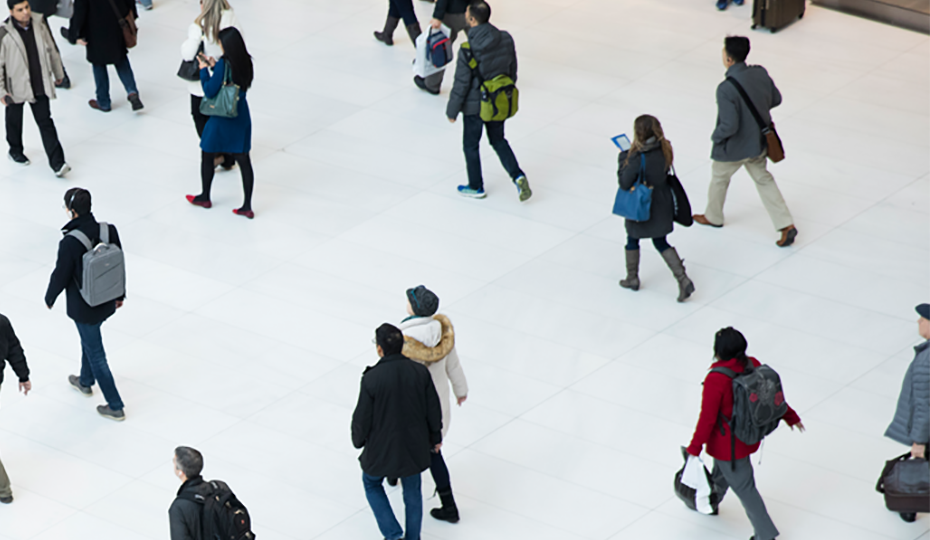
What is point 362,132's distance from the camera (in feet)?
39.1

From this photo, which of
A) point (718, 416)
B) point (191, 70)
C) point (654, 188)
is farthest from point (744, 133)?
point (191, 70)

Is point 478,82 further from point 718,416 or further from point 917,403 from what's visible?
point 917,403

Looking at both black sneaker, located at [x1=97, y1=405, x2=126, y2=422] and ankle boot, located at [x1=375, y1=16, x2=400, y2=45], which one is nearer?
black sneaker, located at [x1=97, y1=405, x2=126, y2=422]

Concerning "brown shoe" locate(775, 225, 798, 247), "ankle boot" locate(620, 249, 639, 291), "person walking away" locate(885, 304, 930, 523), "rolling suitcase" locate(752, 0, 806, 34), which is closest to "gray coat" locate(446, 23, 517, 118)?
"ankle boot" locate(620, 249, 639, 291)

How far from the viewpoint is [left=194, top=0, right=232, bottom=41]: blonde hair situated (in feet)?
33.1

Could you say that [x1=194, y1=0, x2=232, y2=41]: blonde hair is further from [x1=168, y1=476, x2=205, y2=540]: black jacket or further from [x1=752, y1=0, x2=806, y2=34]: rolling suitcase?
[x1=752, y1=0, x2=806, y2=34]: rolling suitcase

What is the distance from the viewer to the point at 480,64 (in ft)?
33.6

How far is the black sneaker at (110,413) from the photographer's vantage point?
8430 mm

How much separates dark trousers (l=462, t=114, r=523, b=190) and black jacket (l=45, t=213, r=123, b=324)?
3379 mm

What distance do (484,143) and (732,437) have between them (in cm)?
537

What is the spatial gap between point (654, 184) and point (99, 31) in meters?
5.51

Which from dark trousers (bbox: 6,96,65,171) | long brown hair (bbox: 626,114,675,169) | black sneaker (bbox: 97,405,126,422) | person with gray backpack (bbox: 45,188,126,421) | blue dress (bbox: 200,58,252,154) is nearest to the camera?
person with gray backpack (bbox: 45,188,126,421)

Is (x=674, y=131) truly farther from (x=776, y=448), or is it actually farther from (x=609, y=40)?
(x=776, y=448)

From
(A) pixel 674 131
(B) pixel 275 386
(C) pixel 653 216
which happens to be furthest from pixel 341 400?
(A) pixel 674 131
